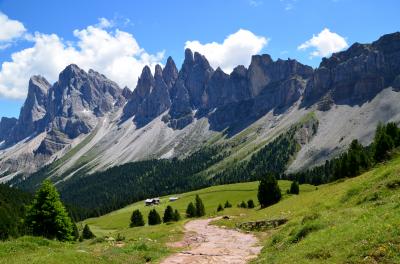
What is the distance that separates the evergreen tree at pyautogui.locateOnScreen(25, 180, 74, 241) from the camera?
62781mm

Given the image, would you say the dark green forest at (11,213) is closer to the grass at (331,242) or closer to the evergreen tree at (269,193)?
the grass at (331,242)

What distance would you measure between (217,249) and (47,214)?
113ft

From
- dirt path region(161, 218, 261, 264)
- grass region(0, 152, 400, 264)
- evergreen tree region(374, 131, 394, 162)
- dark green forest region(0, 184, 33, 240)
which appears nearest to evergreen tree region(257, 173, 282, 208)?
evergreen tree region(374, 131, 394, 162)

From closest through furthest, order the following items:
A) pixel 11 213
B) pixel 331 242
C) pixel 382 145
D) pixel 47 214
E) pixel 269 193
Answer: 1. pixel 331 242
2. pixel 47 214
3. pixel 382 145
4. pixel 269 193
5. pixel 11 213

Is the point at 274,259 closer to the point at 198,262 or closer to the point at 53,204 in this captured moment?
A: the point at 198,262

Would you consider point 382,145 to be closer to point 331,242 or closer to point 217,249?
point 217,249

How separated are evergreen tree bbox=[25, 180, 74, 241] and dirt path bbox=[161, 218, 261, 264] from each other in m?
23.2

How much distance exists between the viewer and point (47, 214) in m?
62.7

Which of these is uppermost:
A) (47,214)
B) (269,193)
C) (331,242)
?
(47,214)

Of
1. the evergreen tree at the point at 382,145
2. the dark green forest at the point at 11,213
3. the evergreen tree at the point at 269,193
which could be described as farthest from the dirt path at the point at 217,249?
the evergreen tree at the point at 382,145

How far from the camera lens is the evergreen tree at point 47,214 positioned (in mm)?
62781

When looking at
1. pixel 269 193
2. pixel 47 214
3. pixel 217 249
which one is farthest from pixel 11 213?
pixel 217 249

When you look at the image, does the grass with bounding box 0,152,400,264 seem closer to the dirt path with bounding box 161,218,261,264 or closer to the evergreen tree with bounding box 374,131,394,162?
the dirt path with bounding box 161,218,261,264

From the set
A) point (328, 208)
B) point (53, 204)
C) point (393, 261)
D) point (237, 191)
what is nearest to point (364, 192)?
point (328, 208)
